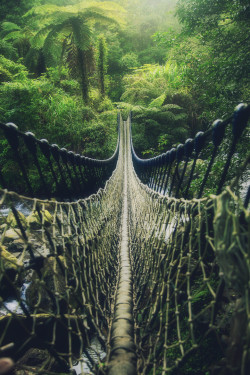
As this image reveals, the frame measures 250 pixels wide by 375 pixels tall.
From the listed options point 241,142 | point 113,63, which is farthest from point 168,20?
point 241,142

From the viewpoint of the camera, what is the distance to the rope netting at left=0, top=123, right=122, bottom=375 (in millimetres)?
620

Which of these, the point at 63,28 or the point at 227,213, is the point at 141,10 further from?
the point at 227,213

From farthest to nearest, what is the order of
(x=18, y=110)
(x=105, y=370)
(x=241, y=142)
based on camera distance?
1. (x=18, y=110)
2. (x=241, y=142)
3. (x=105, y=370)

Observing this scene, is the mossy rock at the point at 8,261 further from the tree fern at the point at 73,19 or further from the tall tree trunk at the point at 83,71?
the tall tree trunk at the point at 83,71

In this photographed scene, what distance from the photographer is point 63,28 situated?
5.48 metres

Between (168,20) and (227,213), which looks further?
(168,20)

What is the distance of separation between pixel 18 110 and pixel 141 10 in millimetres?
15182

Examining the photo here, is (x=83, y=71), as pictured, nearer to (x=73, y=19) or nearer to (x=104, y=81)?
(x=73, y=19)

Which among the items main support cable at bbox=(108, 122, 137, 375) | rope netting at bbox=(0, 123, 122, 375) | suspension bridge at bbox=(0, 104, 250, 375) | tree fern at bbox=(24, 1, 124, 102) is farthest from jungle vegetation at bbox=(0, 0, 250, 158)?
main support cable at bbox=(108, 122, 137, 375)

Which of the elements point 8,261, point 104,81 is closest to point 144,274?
point 8,261

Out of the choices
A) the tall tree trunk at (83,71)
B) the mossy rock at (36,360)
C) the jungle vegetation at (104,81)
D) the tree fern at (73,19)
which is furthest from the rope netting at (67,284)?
the tall tree trunk at (83,71)

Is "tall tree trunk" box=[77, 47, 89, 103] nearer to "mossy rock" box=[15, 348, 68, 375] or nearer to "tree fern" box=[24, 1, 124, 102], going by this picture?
"tree fern" box=[24, 1, 124, 102]

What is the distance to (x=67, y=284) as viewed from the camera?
0.69 meters

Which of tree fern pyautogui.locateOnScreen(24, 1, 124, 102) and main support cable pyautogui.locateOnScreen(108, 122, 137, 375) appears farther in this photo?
tree fern pyautogui.locateOnScreen(24, 1, 124, 102)
